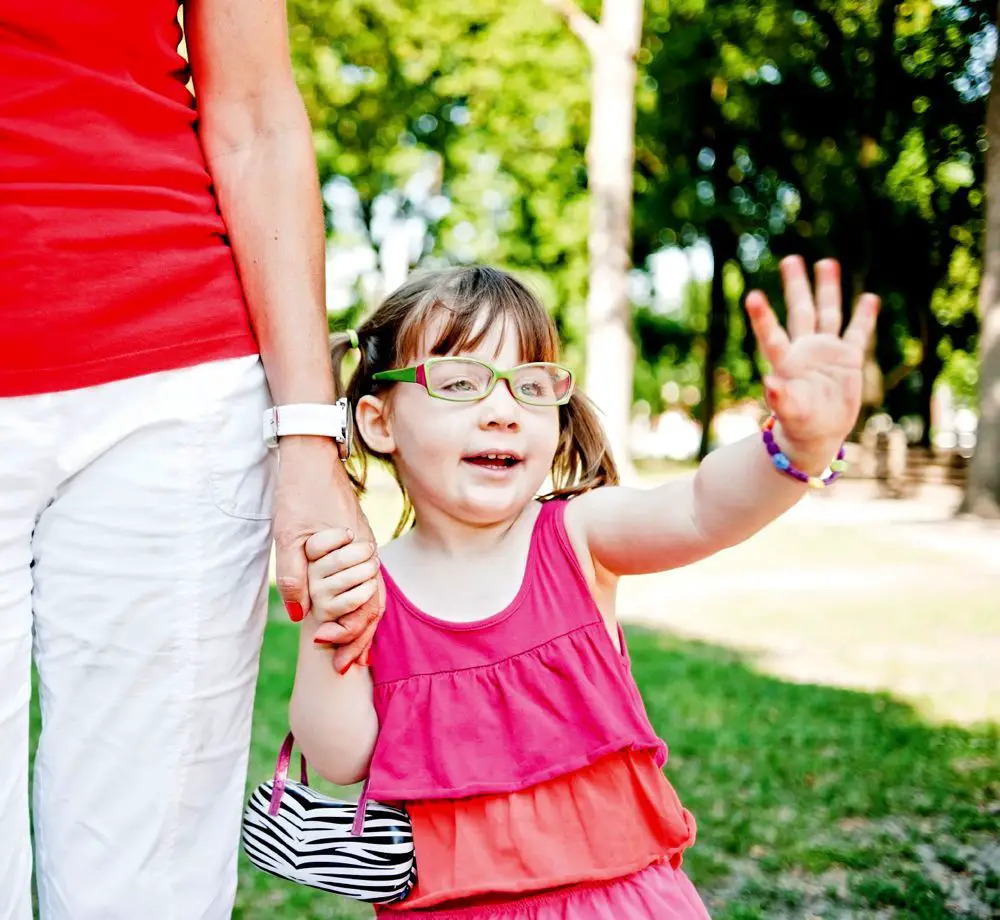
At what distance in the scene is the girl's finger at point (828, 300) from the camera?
1.52m

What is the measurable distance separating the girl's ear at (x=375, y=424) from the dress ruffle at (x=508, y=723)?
47cm

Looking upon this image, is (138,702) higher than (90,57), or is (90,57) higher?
(90,57)

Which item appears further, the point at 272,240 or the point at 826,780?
the point at 826,780

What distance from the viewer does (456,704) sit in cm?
193

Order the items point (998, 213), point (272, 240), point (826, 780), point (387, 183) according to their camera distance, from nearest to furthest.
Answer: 1. point (272, 240)
2. point (826, 780)
3. point (998, 213)
4. point (387, 183)

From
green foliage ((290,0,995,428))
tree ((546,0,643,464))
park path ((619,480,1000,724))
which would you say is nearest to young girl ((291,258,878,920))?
park path ((619,480,1000,724))

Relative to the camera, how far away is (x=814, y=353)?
4.99 ft

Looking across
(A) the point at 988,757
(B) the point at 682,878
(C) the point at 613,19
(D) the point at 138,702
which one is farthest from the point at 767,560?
(D) the point at 138,702

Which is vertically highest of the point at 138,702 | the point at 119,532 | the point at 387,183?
the point at 387,183

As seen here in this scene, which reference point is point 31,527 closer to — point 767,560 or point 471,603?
point 471,603

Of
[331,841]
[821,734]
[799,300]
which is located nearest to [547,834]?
[331,841]

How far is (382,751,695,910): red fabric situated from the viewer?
1833mm

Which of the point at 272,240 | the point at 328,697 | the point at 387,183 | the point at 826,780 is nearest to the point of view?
the point at 272,240

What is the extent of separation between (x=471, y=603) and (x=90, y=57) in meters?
1.08
